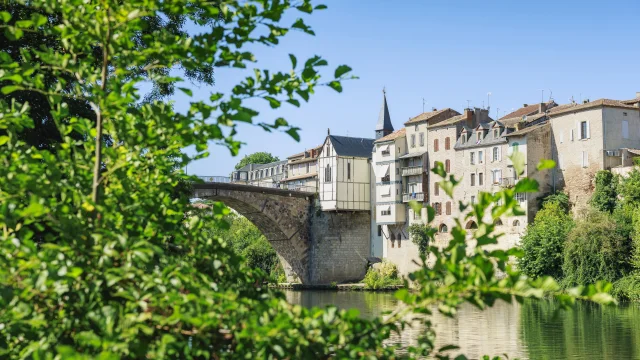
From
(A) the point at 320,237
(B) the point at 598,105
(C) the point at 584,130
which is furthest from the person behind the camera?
(A) the point at 320,237

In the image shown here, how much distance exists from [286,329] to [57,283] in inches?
33.8

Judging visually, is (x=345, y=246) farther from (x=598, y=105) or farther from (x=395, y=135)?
(x=598, y=105)

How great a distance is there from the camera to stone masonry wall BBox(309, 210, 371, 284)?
65375 millimetres

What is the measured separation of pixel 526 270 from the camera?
149 ft

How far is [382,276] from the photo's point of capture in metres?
59.8

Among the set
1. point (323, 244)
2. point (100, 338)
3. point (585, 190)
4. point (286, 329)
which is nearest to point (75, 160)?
point (100, 338)

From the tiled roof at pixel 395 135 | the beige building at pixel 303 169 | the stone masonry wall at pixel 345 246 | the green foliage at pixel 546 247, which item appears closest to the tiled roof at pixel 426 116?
the tiled roof at pixel 395 135

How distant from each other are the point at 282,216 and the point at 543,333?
38391 mm

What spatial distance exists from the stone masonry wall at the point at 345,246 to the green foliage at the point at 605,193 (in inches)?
836

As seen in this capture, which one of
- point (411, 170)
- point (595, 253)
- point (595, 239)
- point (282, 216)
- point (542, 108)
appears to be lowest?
point (595, 253)

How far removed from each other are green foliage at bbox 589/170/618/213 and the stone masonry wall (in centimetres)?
2124

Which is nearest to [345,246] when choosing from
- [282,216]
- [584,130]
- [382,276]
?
[282,216]

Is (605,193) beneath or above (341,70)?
above

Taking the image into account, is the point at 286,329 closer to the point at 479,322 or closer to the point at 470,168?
the point at 479,322
